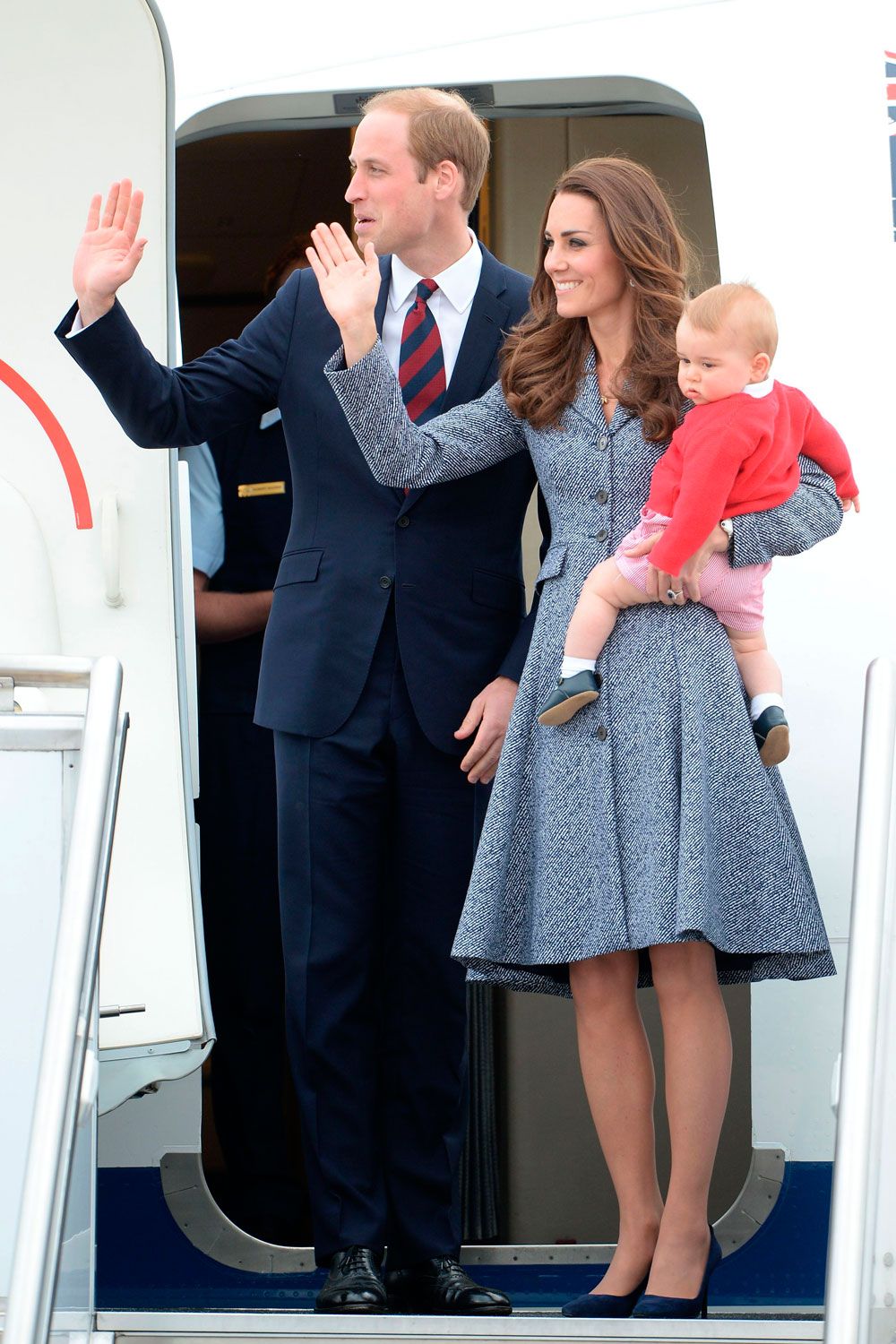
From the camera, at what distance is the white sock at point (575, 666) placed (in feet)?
7.95

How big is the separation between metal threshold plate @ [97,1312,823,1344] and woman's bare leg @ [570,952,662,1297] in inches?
6.1

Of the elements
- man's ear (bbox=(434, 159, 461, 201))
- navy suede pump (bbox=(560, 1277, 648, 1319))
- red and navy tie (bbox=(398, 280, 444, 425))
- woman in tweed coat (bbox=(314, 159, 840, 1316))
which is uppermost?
man's ear (bbox=(434, 159, 461, 201))

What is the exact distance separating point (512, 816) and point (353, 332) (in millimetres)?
719

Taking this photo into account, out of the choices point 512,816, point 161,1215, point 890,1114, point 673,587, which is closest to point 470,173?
point 673,587

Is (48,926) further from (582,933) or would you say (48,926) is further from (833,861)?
(833,861)

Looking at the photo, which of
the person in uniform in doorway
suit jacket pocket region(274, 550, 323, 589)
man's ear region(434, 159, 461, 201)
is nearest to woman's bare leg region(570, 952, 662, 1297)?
suit jacket pocket region(274, 550, 323, 589)

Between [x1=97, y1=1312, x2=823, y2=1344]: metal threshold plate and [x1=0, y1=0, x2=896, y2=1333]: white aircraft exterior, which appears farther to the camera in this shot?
[x1=0, y1=0, x2=896, y2=1333]: white aircraft exterior

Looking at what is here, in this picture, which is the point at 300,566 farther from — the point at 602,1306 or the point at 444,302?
the point at 602,1306

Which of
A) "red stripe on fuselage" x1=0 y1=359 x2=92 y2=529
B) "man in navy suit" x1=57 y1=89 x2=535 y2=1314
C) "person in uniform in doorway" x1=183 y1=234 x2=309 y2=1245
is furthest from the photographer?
"person in uniform in doorway" x1=183 y1=234 x2=309 y2=1245

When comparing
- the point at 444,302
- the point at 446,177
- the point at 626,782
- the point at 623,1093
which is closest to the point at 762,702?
the point at 626,782

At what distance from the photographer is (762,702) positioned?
2.45 meters

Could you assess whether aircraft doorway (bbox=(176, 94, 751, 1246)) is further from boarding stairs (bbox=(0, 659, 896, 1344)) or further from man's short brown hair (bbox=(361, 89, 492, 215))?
boarding stairs (bbox=(0, 659, 896, 1344))

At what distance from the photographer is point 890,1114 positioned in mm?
1869

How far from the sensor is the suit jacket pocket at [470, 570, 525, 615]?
112 inches
